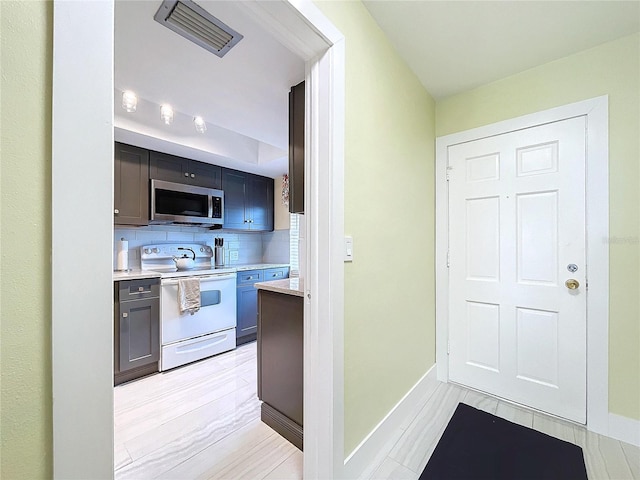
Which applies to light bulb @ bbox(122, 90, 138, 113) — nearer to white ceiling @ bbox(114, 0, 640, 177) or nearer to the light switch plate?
white ceiling @ bbox(114, 0, 640, 177)

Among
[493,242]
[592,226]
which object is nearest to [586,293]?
[592,226]

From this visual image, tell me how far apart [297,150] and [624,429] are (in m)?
2.55

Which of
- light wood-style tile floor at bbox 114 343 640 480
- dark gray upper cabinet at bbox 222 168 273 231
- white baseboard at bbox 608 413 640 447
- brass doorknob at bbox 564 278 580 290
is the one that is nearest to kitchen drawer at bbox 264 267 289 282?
dark gray upper cabinet at bbox 222 168 273 231

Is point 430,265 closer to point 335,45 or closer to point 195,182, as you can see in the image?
point 335,45

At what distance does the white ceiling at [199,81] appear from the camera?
56.0 inches

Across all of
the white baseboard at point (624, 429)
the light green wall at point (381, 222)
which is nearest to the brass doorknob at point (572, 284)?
the white baseboard at point (624, 429)

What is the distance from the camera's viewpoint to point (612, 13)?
1.48m

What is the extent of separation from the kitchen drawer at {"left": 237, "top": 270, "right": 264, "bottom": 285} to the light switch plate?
2.25m

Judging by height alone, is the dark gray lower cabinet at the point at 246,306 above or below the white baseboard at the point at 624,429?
above

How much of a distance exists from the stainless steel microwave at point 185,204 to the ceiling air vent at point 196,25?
1.72 metres

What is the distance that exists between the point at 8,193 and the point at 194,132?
2620mm

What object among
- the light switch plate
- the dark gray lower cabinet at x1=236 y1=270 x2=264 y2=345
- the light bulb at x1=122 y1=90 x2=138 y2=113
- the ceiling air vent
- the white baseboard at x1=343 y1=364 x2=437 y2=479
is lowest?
the white baseboard at x1=343 y1=364 x2=437 y2=479

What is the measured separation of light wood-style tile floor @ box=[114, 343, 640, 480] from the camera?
4.74ft

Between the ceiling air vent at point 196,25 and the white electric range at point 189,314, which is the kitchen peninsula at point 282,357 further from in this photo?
the ceiling air vent at point 196,25
